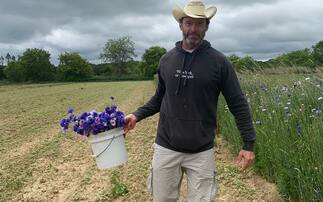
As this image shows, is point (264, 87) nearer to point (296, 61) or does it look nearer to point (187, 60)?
point (296, 61)

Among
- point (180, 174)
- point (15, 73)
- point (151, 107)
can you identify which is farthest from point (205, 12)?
point (15, 73)

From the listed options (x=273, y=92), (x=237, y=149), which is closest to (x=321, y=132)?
(x=273, y=92)

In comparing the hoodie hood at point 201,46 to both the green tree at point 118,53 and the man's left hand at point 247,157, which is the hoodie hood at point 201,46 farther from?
the green tree at point 118,53

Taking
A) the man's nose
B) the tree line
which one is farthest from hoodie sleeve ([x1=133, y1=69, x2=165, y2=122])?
the tree line

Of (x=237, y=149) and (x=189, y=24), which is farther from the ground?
(x=189, y=24)

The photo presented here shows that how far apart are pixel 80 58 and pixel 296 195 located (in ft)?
371

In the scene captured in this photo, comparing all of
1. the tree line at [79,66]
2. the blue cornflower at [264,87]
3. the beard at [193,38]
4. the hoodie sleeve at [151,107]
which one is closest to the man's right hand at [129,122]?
the hoodie sleeve at [151,107]

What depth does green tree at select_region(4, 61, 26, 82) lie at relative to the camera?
3724 inches

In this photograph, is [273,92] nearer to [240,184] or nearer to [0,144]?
[240,184]

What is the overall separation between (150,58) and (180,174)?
10622 cm

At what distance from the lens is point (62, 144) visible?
9.84 metres

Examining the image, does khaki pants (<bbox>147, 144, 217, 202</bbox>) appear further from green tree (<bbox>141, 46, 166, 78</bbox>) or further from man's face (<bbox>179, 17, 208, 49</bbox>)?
green tree (<bbox>141, 46, 166, 78</bbox>)

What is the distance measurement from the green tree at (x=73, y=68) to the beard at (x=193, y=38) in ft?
337

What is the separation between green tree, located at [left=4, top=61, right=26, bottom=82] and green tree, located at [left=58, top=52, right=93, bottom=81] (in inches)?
403
